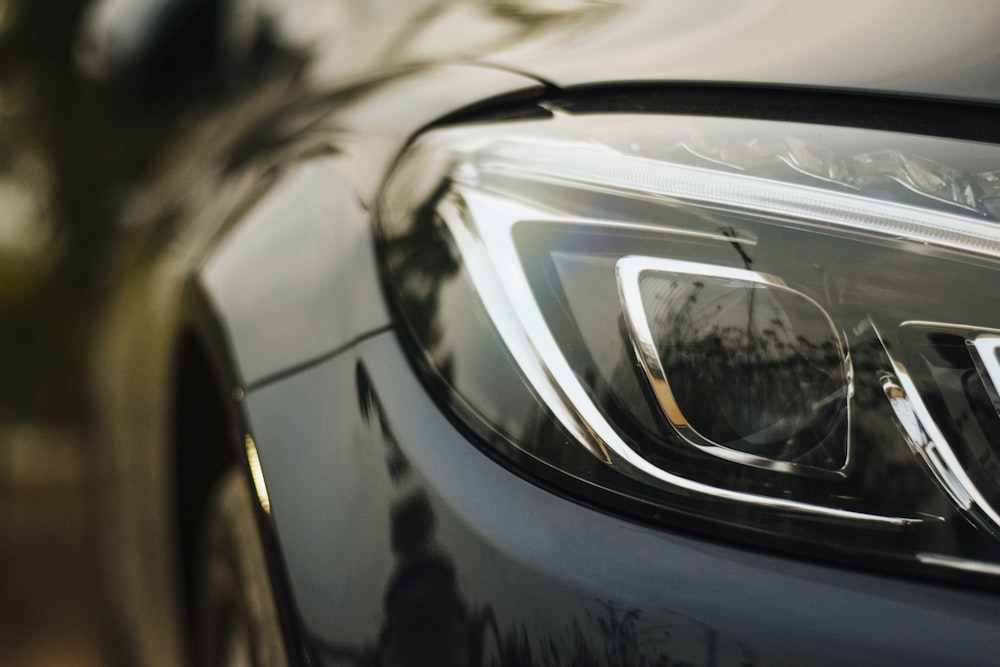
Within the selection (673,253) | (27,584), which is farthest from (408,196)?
(27,584)

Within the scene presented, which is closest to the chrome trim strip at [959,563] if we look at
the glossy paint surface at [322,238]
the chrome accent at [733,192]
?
the chrome accent at [733,192]

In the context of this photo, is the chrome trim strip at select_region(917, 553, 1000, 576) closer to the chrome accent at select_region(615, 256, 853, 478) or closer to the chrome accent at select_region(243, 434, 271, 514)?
the chrome accent at select_region(615, 256, 853, 478)

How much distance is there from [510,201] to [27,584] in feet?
8.68

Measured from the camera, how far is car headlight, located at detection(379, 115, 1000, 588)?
2.43 feet

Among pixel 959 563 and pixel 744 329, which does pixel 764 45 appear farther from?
pixel 959 563

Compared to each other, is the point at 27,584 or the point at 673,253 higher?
the point at 673,253

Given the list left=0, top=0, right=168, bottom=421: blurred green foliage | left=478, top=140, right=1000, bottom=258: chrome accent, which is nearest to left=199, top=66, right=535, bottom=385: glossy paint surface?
left=478, top=140, right=1000, bottom=258: chrome accent

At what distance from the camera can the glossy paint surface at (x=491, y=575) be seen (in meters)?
0.71

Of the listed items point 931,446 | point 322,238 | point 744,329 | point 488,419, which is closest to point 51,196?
point 322,238

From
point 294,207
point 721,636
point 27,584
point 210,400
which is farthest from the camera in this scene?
point 27,584

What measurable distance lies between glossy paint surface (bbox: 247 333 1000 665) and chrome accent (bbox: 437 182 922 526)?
0.14 feet

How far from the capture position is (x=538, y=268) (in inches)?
33.5

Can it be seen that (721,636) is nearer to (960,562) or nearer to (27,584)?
(960,562)

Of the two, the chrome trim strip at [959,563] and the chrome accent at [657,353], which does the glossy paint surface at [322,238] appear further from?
the chrome trim strip at [959,563]
